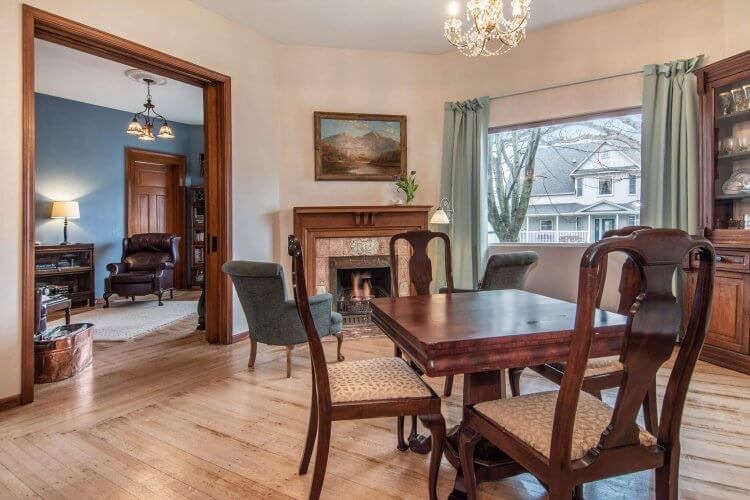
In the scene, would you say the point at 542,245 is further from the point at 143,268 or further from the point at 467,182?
the point at 143,268

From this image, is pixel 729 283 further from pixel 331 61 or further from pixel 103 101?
pixel 103 101

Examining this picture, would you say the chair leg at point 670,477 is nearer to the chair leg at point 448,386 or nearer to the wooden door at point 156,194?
the chair leg at point 448,386

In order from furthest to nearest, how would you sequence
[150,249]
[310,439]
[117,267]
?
[150,249]
[117,267]
[310,439]

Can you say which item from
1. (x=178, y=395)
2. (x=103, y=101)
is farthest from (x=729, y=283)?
(x=103, y=101)

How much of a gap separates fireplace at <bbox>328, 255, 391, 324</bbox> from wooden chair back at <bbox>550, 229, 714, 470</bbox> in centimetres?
354

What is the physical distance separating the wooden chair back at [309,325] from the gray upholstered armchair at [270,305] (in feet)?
4.68

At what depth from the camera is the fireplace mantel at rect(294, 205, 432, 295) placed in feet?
14.5

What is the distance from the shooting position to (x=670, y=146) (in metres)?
3.68

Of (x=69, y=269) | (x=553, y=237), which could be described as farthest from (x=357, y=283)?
(x=69, y=269)

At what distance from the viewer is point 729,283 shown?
3.13m

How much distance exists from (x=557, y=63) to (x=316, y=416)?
4.13m

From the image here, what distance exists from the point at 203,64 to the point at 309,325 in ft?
10.4

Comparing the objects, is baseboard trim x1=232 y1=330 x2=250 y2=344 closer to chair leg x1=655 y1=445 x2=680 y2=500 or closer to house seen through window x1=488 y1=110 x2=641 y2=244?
house seen through window x1=488 y1=110 x2=641 y2=244

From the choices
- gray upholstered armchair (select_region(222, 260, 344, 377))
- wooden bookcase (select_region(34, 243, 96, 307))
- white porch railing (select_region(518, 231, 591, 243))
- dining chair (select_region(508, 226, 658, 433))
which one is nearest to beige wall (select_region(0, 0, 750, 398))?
white porch railing (select_region(518, 231, 591, 243))
